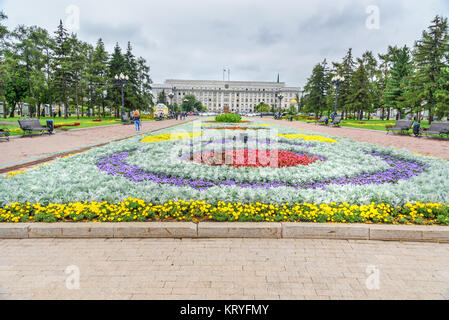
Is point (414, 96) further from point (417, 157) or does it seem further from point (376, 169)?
point (376, 169)

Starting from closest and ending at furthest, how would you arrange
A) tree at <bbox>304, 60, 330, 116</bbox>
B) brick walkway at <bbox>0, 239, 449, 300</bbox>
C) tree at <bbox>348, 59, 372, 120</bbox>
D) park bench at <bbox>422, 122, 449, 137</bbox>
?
brick walkway at <bbox>0, 239, 449, 300</bbox> < park bench at <bbox>422, 122, 449, 137</bbox> < tree at <bbox>348, 59, 372, 120</bbox> < tree at <bbox>304, 60, 330, 116</bbox>

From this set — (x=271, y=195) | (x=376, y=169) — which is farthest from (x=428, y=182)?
(x=271, y=195)

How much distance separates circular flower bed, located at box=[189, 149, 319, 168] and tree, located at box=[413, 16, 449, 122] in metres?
24.8

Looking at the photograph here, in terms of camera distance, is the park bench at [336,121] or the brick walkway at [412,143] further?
the park bench at [336,121]

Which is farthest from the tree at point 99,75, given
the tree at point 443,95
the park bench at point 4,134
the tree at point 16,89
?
the tree at point 443,95

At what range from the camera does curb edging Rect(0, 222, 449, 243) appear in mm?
3395

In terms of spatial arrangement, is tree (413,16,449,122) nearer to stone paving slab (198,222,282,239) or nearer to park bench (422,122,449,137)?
park bench (422,122,449,137)

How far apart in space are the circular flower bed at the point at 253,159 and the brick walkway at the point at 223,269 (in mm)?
3931

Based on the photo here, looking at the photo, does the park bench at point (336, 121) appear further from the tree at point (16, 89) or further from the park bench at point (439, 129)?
the tree at point (16, 89)

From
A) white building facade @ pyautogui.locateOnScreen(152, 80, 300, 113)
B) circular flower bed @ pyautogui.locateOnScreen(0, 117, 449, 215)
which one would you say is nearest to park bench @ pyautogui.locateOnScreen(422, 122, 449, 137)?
circular flower bed @ pyautogui.locateOnScreen(0, 117, 449, 215)

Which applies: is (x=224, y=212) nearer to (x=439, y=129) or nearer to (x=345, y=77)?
(x=439, y=129)

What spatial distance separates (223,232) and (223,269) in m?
0.72

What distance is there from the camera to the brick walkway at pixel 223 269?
238cm
